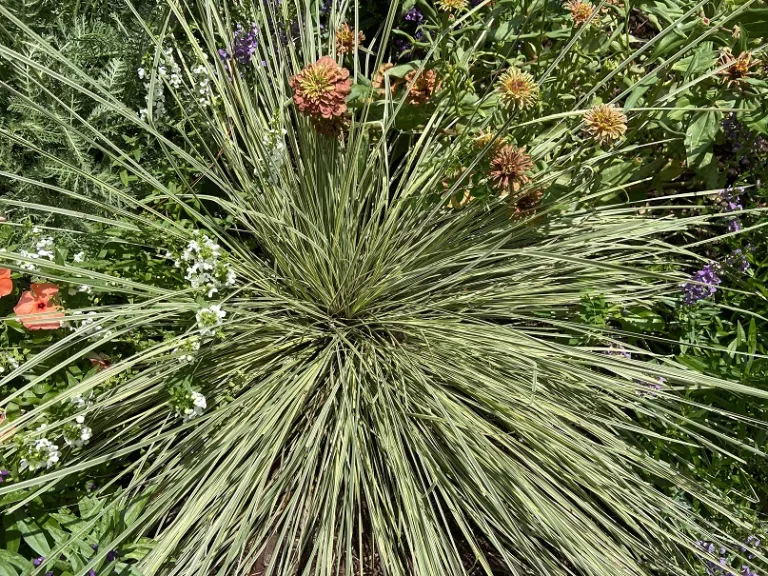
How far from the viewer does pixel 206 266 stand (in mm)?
1057

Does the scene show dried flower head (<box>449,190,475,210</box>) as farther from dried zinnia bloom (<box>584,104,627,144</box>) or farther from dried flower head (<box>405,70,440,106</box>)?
dried zinnia bloom (<box>584,104,627,144</box>)

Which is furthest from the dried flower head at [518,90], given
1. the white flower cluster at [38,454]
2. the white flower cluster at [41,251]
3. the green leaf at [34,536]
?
the green leaf at [34,536]

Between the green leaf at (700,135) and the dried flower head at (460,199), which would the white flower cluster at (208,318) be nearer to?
the dried flower head at (460,199)

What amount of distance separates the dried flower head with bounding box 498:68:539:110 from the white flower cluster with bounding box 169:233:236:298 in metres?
0.63

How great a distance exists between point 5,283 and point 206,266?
51 cm

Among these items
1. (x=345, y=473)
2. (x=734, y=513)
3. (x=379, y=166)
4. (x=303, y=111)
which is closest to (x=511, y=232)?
(x=379, y=166)

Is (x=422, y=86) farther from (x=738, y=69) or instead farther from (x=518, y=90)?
(x=738, y=69)

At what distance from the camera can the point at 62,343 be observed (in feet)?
3.53

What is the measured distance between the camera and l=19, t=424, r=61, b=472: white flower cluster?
1.02 m

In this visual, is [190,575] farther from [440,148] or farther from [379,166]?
[440,148]

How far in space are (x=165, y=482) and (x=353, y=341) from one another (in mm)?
518

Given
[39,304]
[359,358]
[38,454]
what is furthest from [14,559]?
[359,358]

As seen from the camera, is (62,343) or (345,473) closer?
(62,343)

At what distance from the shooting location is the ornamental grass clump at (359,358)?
3.75 ft
